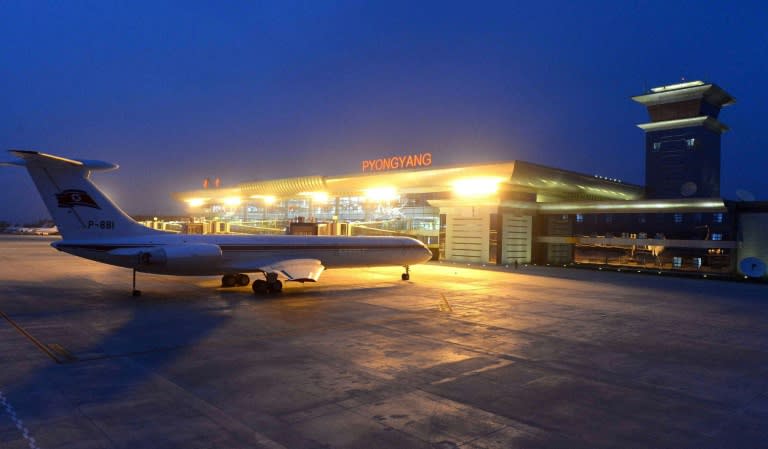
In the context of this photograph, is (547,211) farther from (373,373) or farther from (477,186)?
(373,373)

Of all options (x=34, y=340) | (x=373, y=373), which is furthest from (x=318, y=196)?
(x=373, y=373)

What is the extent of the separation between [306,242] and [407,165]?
2162 cm

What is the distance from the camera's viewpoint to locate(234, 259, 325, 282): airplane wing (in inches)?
769

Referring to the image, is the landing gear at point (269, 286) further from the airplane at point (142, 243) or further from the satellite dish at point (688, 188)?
the satellite dish at point (688, 188)

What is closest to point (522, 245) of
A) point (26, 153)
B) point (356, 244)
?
point (356, 244)

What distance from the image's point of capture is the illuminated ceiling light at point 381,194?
48872mm

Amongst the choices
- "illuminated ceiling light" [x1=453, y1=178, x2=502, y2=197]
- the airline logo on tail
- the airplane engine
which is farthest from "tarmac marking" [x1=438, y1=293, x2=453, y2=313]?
"illuminated ceiling light" [x1=453, y1=178, x2=502, y2=197]

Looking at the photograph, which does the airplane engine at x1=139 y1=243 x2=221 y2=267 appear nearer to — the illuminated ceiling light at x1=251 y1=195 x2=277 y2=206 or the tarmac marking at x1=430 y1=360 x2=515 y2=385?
the tarmac marking at x1=430 y1=360 x2=515 y2=385

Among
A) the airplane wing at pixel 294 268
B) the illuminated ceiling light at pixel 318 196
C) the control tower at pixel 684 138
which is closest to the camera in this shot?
the airplane wing at pixel 294 268

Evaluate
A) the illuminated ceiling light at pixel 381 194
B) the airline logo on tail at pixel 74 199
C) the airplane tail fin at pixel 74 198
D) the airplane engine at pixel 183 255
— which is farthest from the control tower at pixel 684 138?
the airline logo on tail at pixel 74 199

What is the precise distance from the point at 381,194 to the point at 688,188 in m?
42.7

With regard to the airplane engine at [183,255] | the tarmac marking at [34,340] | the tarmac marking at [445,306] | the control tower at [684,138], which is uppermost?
the control tower at [684,138]

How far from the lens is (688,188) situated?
64688mm

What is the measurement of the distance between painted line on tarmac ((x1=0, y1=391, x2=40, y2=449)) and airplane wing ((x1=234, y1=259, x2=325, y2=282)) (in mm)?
11852
